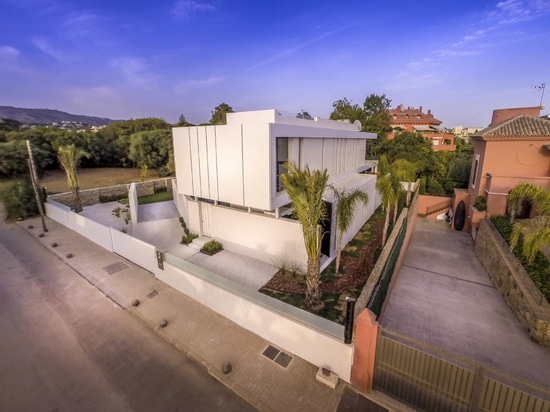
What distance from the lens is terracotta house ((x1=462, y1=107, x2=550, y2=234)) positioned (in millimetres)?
15781

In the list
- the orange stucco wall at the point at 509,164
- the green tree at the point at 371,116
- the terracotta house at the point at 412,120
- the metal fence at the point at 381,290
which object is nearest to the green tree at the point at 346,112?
the green tree at the point at 371,116

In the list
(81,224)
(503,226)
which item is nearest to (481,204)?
(503,226)

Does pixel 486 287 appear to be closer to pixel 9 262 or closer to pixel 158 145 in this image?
pixel 9 262

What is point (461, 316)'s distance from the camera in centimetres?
951

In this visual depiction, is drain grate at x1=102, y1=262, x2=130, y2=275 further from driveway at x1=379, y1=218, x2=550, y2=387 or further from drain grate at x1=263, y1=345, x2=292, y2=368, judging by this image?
driveway at x1=379, y1=218, x2=550, y2=387

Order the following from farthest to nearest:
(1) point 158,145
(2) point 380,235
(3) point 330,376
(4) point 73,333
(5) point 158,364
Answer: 1. (1) point 158,145
2. (2) point 380,235
3. (4) point 73,333
4. (5) point 158,364
5. (3) point 330,376

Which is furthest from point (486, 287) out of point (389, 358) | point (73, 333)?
point (73, 333)

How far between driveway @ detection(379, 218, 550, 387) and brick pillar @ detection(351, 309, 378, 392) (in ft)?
12.2

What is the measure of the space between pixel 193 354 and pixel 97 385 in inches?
84.4

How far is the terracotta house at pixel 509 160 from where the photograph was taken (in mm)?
15781

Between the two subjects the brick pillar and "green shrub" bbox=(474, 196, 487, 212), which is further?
"green shrub" bbox=(474, 196, 487, 212)

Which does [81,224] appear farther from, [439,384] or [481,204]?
[481,204]

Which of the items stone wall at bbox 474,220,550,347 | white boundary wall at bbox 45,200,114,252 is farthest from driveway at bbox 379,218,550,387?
white boundary wall at bbox 45,200,114,252

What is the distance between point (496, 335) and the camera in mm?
8492
